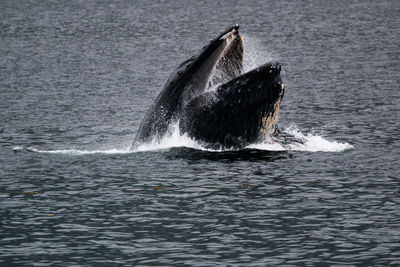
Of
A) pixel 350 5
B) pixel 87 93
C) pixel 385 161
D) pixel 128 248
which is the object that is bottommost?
pixel 128 248

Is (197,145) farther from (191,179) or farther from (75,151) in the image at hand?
(75,151)

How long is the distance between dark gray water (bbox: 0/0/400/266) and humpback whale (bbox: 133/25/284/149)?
823mm

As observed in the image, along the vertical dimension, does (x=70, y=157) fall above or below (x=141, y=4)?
Answer: below

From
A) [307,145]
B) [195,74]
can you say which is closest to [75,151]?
[195,74]

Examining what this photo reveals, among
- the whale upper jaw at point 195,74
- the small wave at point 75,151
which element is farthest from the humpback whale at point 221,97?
the small wave at point 75,151

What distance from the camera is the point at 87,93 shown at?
1762 inches

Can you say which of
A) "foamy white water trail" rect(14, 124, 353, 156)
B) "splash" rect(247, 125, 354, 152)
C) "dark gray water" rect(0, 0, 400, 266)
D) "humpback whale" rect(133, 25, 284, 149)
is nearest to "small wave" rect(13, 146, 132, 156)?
"foamy white water trail" rect(14, 124, 353, 156)

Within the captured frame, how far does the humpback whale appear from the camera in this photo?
25.7m

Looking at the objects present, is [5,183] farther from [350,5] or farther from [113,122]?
[350,5]

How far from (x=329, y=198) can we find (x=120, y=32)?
191ft

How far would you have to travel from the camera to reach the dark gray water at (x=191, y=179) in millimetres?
19328

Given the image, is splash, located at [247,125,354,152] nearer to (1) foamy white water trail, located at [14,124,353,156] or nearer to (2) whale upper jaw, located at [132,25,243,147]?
(1) foamy white water trail, located at [14,124,353,156]

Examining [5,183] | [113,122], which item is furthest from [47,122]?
[5,183]

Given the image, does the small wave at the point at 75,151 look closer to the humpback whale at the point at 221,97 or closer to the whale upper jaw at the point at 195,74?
the humpback whale at the point at 221,97
